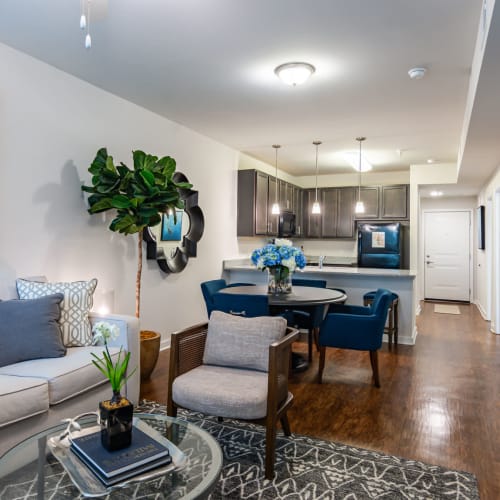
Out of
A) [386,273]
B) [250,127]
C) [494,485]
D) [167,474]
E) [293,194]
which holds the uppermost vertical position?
[250,127]

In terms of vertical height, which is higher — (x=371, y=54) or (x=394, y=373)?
(x=371, y=54)

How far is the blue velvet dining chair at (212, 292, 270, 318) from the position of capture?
11.3 ft

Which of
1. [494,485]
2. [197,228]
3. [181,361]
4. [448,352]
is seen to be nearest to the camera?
[494,485]

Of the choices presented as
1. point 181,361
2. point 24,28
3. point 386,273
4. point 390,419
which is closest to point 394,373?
point 390,419

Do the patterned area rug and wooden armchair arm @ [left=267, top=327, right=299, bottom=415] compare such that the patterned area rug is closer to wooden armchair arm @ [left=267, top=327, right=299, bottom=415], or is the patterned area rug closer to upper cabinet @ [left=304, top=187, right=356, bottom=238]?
wooden armchair arm @ [left=267, top=327, right=299, bottom=415]

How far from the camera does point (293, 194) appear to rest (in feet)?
25.0

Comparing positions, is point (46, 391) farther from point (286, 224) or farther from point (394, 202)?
point (394, 202)

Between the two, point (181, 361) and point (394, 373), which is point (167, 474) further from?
point (394, 373)

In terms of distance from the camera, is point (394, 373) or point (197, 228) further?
point (197, 228)

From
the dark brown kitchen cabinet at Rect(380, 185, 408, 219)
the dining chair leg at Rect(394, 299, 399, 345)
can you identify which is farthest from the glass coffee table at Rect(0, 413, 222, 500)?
the dark brown kitchen cabinet at Rect(380, 185, 408, 219)

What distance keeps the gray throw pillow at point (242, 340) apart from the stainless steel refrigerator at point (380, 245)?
5.06 meters

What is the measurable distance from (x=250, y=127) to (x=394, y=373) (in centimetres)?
311

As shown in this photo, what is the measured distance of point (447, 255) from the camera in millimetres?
9102

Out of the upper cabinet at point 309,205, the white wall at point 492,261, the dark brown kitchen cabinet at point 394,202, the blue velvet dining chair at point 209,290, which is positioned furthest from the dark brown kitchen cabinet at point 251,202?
the white wall at point 492,261
